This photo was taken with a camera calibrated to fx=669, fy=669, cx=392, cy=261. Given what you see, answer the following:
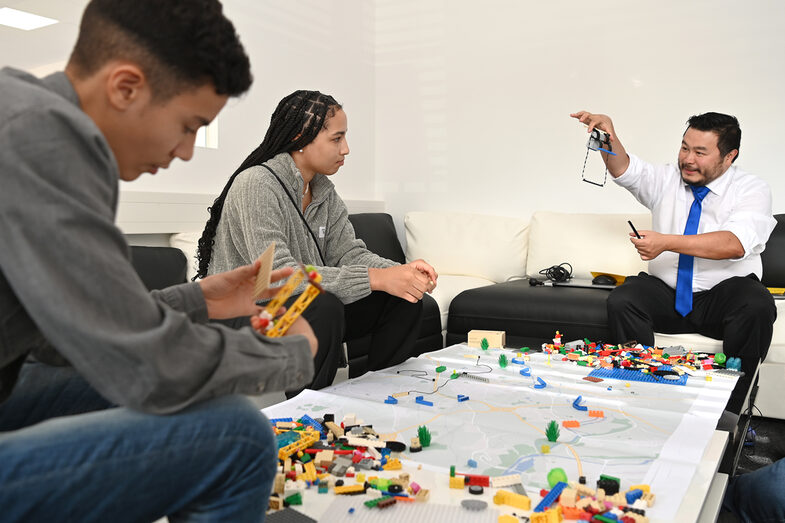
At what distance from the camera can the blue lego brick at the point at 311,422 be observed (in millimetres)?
1496

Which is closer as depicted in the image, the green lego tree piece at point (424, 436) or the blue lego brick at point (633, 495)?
the blue lego brick at point (633, 495)

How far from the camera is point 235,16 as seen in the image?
11.2 ft

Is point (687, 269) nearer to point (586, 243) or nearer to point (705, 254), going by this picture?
point (705, 254)

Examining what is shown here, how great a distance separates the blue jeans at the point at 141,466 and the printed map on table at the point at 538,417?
55 centimetres

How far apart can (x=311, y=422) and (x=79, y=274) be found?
2.86 ft

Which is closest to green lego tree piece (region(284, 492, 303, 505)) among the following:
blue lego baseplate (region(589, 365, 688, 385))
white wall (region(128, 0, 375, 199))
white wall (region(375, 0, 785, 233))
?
blue lego baseplate (region(589, 365, 688, 385))

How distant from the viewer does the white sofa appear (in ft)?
11.7

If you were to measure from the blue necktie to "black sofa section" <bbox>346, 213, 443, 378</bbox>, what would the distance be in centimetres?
108

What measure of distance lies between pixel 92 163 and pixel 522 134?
368 cm

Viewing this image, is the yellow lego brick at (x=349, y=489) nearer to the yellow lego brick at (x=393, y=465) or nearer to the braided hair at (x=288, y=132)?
the yellow lego brick at (x=393, y=465)

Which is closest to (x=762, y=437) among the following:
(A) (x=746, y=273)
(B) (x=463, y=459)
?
(A) (x=746, y=273)

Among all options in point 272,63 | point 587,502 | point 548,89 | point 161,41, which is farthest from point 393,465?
point 548,89

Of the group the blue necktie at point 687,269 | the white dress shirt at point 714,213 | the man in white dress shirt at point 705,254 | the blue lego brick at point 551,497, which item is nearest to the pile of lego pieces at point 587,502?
the blue lego brick at point 551,497

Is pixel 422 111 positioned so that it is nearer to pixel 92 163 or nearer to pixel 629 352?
pixel 629 352
